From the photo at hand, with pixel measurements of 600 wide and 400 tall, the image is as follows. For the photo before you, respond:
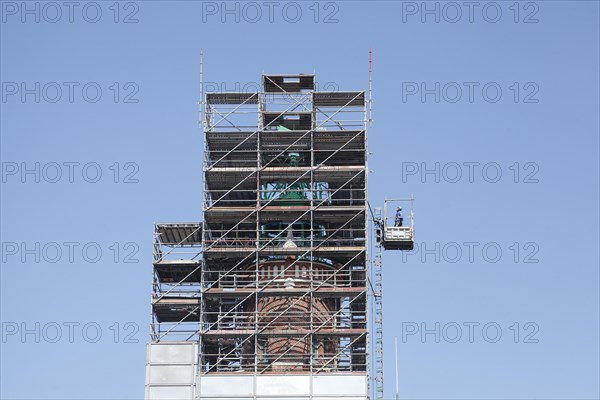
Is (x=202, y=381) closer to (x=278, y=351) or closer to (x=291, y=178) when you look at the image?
(x=278, y=351)

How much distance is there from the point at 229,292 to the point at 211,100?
17221 millimetres

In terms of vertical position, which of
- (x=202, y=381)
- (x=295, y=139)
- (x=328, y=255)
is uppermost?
(x=295, y=139)

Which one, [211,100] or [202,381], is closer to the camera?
[202,381]

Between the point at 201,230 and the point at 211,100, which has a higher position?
the point at 211,100

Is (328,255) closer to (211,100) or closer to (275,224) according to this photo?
(275,224)

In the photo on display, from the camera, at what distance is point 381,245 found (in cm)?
14625

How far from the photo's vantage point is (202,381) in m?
139

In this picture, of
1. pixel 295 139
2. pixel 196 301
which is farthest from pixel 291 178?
pixel 196 301

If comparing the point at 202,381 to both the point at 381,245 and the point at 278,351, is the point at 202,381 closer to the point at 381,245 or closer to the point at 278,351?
the point at 278,351

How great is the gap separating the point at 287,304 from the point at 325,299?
3.11 meters

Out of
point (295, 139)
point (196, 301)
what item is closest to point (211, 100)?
point (295, 139)

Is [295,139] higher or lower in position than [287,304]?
higher

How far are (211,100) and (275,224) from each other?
11.6 meters

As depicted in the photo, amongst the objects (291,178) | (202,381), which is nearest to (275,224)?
(291,178)
